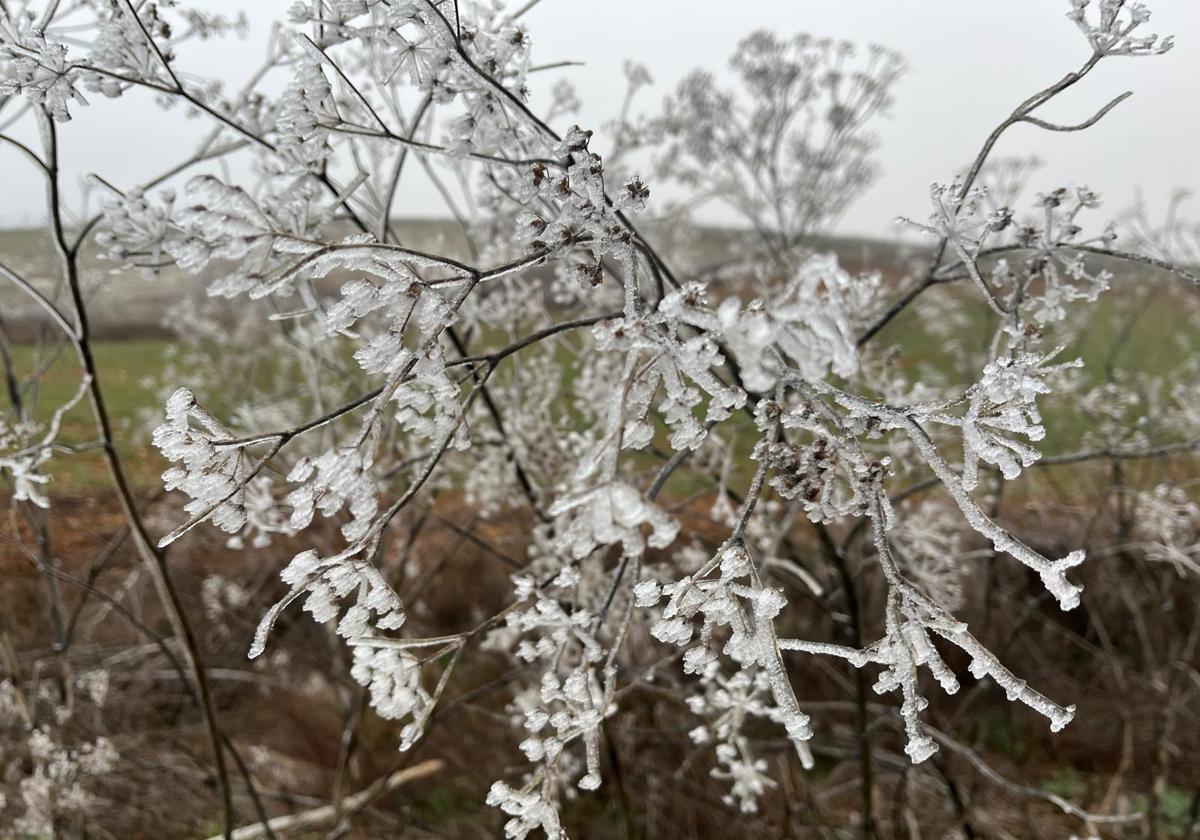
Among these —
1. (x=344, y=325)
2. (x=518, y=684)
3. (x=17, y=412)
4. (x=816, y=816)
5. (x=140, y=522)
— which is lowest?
(x=816, y=816)

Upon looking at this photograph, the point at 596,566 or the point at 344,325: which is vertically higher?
the point at 344,325

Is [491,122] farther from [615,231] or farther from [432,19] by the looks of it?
[615,231]

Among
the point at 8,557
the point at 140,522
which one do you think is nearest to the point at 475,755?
the point at 140,522

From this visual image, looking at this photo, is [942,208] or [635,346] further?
[942,208]

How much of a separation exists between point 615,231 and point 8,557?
237 inches

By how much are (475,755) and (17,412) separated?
2762 mm

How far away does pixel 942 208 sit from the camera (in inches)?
40.2


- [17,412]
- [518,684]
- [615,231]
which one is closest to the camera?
[615,231]

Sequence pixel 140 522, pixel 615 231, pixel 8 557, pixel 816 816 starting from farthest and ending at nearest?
pixel 8 557, pixel 816 816, pixel 140 522, pixel 615 231

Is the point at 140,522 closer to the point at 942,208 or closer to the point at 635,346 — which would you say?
the point at 635,346

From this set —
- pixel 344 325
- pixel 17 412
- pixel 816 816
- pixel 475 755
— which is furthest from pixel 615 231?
pixel 475 755

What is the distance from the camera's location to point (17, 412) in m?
2.25

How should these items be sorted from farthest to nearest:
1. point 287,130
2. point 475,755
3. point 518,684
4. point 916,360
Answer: point 916,360 → point 475,755 → point 518,684 → point 287,130

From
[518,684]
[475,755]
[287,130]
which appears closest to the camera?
[287,130]
